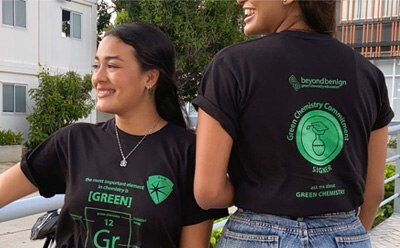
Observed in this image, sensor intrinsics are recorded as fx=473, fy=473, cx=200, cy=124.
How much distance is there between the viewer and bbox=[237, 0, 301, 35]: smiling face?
4.02 feet

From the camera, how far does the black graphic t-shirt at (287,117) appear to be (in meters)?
1.17

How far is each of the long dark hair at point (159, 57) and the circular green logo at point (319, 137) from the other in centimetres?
46

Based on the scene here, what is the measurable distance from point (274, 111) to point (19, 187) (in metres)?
0.81

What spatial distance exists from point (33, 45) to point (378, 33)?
42.1ft

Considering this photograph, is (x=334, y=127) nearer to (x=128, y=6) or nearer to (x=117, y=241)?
(x=117, y=241)

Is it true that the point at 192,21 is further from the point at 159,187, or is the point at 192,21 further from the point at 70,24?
the point at 159,187

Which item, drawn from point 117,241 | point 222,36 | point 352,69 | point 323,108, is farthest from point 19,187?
point 222,36

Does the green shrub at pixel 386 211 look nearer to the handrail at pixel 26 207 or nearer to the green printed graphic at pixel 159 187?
the green printed graphic at pixel 159 187

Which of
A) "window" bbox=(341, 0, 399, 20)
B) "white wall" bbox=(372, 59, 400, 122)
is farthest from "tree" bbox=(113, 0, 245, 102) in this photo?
"white wall" bbox=(372, 59, 400, 122)

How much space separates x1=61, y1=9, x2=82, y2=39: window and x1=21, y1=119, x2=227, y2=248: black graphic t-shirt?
15324 millimetres

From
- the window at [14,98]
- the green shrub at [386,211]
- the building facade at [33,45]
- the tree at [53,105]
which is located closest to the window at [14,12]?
the building facade at [33,45]

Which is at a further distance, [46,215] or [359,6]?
[359,6]

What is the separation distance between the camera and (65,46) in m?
15.9

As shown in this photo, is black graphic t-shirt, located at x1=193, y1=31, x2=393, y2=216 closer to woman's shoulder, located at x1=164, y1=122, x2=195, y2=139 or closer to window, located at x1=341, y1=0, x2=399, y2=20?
woman's shoulder, located at x1=164, y1=122, x2=195, y2=139
